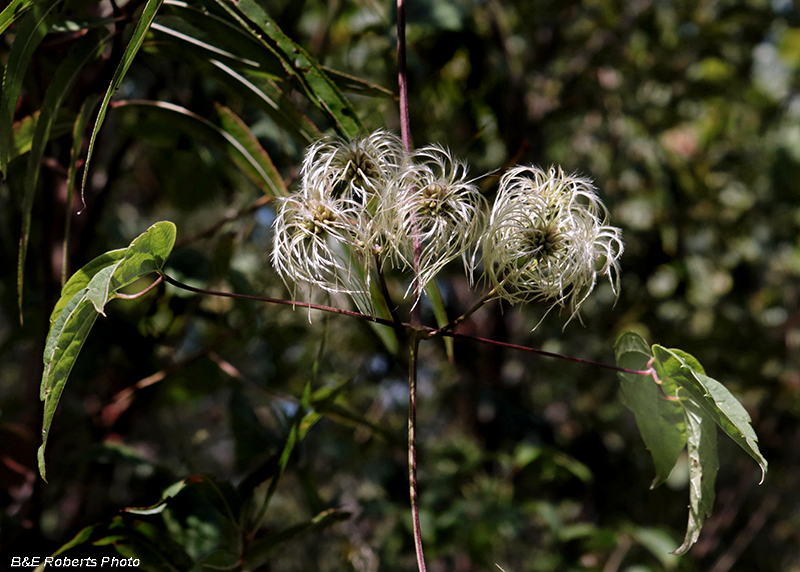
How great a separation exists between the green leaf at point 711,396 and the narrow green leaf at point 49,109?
57 centimetres

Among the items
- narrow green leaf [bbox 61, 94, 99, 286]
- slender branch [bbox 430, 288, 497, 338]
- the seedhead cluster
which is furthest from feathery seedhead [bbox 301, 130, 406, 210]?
narrow green leaf [bbox 61, 94, 99, 286]

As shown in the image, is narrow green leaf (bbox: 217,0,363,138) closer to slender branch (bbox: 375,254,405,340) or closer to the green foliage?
slender branch (bbox: 375,254,405,340)

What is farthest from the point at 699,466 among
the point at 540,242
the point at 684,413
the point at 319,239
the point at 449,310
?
the point at 449,310

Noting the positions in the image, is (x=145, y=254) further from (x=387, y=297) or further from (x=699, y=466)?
(x=699, y=466)

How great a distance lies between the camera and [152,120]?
2.95ft

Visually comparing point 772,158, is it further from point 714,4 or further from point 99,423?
point 99,423

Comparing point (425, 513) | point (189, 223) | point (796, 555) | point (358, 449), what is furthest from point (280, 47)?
point (796, 555)

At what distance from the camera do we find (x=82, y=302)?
447mm

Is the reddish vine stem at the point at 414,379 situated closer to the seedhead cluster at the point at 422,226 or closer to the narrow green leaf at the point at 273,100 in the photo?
the seedhead cluster at the point at 422,226

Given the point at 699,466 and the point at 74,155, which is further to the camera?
the point at 74,155

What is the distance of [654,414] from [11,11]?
0.64m

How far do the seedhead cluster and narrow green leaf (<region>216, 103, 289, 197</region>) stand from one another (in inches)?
6.3

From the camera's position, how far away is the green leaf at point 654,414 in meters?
0.57

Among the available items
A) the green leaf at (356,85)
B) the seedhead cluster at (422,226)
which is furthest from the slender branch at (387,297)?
the green leaf at (356,85)
